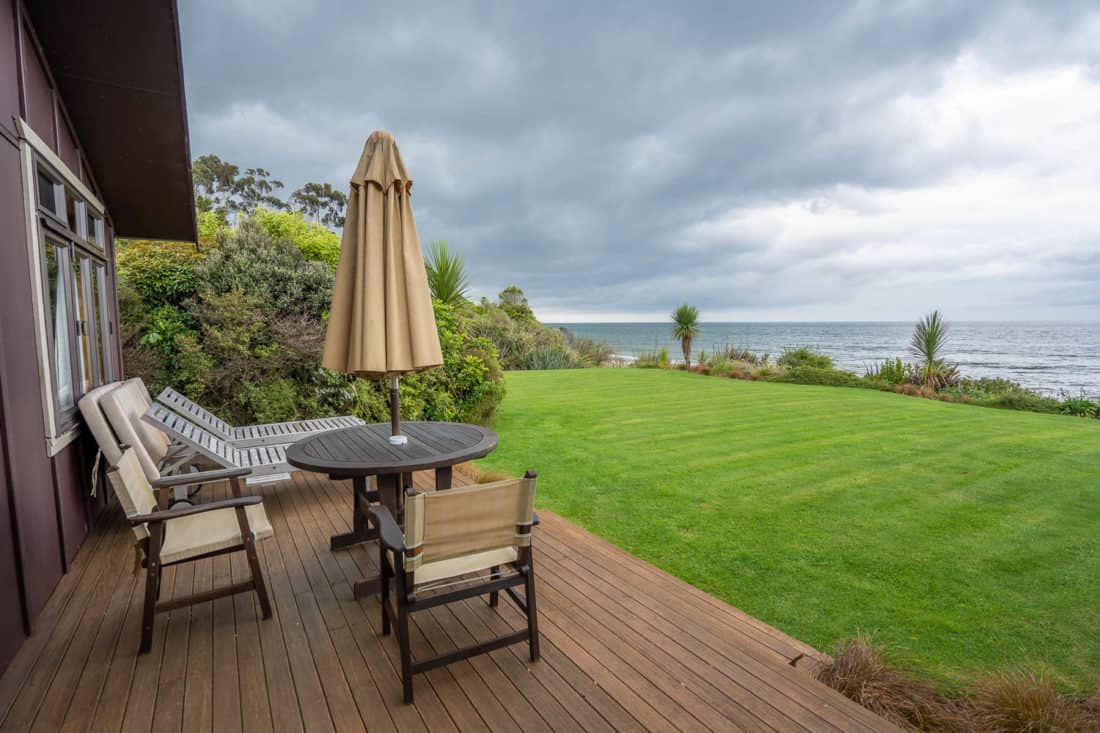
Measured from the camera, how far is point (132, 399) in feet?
12.9

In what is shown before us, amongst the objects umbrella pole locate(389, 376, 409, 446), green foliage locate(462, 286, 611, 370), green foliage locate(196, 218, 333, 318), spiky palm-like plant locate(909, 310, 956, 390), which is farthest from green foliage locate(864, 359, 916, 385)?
umbrella pole locate(389, 376, 409, 446)

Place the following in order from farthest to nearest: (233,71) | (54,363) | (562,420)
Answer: (233,71) < (562,420) < (54,363)

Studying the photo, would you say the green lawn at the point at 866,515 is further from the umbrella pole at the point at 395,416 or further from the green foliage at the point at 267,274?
the green foliage at the point at 267,274

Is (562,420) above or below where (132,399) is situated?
below

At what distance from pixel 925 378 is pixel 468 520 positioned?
1564 cm

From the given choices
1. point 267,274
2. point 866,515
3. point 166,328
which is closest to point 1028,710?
point 866,515

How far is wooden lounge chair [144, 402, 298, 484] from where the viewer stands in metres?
3.50

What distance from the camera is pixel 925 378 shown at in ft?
43.9

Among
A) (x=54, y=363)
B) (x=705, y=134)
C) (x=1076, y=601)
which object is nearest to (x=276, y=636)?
(x=54, y=363)

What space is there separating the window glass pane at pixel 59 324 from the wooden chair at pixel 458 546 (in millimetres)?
2983

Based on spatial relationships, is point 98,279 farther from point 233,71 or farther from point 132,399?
point 233,71

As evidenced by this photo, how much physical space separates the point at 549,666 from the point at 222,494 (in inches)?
152

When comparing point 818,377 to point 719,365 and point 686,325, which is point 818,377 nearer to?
point 719,365

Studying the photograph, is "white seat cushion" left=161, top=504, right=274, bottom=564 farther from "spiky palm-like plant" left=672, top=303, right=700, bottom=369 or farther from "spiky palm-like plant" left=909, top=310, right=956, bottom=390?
"spiky palm-like plant" left=672, top=303, right=700, bottom=369
